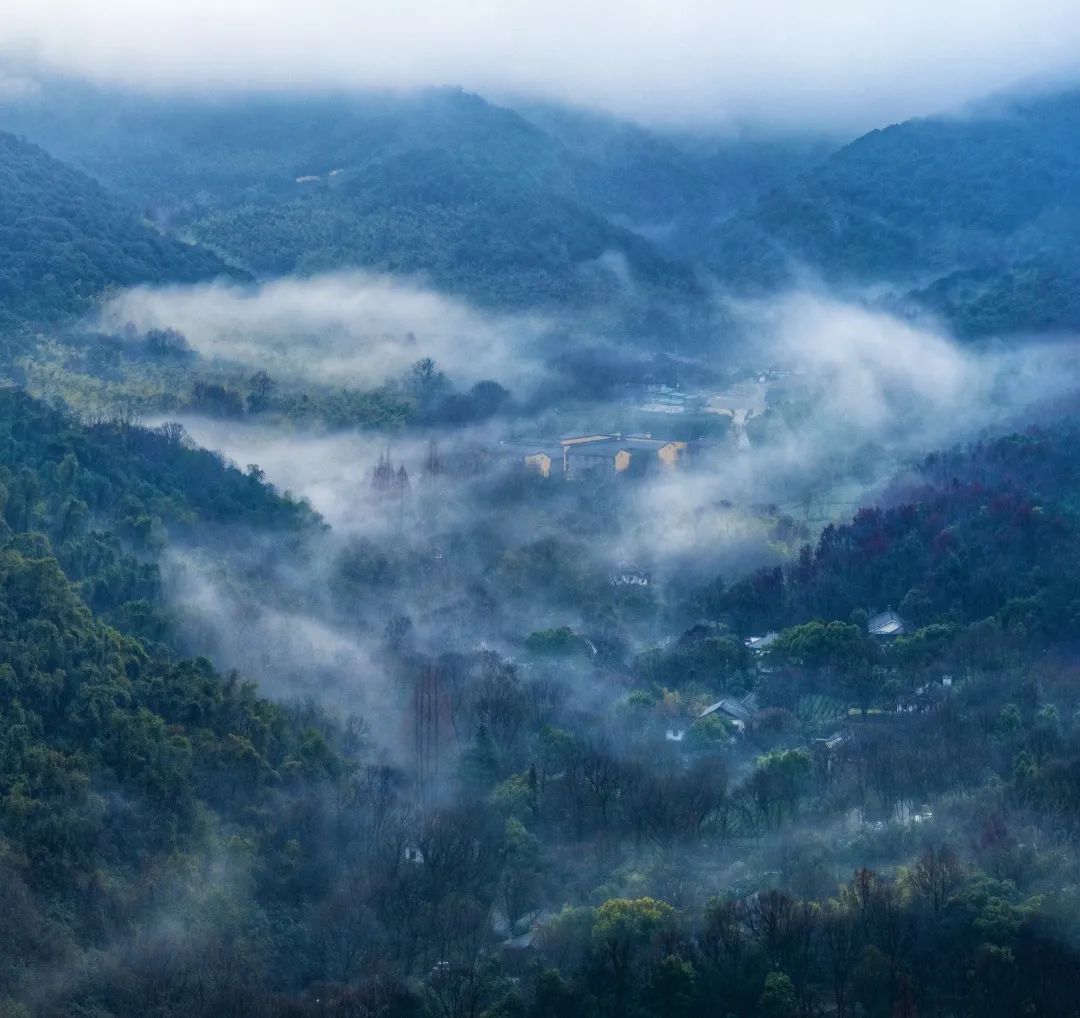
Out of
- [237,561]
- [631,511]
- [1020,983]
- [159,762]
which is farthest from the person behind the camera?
[631,511]

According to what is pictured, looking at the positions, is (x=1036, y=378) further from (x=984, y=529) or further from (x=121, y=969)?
(x=121, y=969)

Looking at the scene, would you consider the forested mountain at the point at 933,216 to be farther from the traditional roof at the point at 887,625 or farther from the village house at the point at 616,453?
the traditional roof at the point at 887,625

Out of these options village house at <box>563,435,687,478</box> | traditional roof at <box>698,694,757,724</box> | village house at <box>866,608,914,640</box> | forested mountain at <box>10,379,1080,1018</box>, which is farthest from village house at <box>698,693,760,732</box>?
village house at <box>563,435,687,478</box>

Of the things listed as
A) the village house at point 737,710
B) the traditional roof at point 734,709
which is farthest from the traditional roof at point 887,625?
the traditional roof at point 734,709

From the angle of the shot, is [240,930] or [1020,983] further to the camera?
[240,930]

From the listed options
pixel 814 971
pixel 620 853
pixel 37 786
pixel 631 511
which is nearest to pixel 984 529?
pixel 631 511

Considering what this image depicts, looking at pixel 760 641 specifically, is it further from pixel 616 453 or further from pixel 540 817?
pixel 616 453
